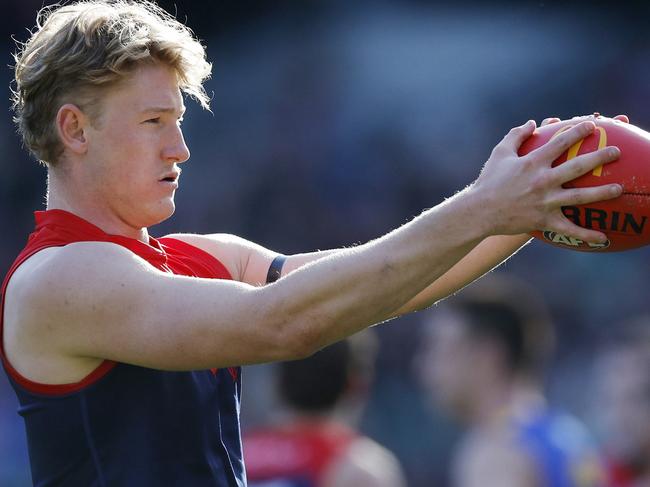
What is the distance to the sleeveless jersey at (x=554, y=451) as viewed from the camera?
230 inches

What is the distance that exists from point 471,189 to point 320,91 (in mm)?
13604

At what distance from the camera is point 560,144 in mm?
2859

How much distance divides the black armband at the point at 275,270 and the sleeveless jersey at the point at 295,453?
195 cm

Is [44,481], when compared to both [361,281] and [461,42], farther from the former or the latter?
[461,42]

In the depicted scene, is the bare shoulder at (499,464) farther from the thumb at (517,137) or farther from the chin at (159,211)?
the thumb at (517,137)

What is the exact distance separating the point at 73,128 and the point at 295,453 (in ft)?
8.74

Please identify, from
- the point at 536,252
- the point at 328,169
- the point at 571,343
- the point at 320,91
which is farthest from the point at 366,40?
the point at 571,343

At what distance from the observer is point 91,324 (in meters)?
3.11

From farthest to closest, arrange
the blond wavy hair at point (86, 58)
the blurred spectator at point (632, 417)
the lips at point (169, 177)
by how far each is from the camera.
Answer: the blurred spectator at point (632, 417), the lips at point (169, 177), the blond wavy hair at point (86, 58)

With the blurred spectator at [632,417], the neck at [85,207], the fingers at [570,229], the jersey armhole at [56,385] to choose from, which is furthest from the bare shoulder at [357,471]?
the fingers at [570,229]

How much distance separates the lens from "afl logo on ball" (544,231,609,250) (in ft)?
10.1

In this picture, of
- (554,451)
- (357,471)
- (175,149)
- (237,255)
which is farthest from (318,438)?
(175,149)

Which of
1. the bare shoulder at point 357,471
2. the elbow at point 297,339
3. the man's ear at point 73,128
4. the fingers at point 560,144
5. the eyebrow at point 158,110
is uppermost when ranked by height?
the eyebrow at point 158,110

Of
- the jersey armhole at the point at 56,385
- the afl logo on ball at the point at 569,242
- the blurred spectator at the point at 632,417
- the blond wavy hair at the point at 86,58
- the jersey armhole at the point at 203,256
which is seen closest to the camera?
the afl logo on ball at the point at 569,242
